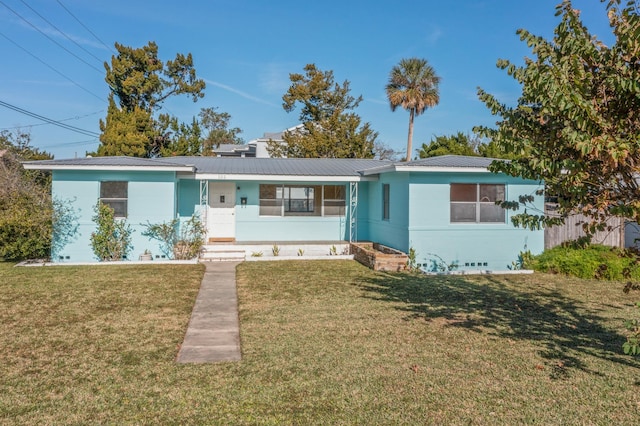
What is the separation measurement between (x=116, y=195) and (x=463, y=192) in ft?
34.1

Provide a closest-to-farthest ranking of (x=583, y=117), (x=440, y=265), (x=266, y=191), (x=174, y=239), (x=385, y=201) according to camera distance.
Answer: (x=583, y=117)
(x=440, y=265)
(x=174, y=239)
(x=385, y=201)
(x=266, y=191)

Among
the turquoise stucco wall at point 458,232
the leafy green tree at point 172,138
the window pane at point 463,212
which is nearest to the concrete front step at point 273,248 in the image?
the turquoise stucco wall at point 458,232

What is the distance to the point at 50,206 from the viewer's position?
13.5m

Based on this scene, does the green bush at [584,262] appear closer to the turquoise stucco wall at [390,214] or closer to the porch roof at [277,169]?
the turquoise stucco wall at [390,214]

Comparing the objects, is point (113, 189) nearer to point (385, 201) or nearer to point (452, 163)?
point (385, 201)

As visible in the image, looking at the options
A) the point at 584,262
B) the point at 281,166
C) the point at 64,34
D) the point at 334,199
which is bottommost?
the point at 584,262

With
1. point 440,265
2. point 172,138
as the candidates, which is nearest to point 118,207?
point 440,265

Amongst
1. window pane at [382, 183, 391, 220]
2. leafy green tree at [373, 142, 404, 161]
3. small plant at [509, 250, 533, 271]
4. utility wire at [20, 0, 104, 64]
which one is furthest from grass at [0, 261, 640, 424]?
leafy green tree at [373, 142, 404, 161]

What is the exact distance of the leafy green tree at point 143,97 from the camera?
85.6 ft

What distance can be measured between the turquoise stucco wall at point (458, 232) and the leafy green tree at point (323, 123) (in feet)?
59.5

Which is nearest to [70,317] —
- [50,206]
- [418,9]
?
[50,206]

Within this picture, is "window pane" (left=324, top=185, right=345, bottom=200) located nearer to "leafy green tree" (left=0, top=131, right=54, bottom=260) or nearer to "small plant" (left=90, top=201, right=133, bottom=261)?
"small plant" (left=90, top=201, right=133, bottom=261)

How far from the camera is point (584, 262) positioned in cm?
1205

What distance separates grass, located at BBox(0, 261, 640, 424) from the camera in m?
4.20
